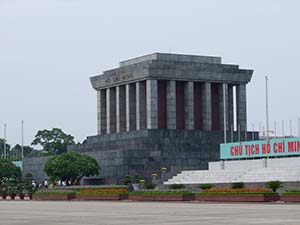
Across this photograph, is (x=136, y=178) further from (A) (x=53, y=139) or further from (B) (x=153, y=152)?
(A) (x=53, y=139)

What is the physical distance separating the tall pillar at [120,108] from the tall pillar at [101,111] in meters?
4.68

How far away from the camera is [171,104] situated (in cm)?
10188

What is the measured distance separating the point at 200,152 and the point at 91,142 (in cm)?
1846

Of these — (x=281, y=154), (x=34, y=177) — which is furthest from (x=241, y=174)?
(x=34, y=177)

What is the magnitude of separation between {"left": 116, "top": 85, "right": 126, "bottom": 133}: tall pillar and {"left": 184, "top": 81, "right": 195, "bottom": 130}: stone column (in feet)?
31.5

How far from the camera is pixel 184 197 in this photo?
5191 cm

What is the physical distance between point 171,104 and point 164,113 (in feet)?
5.48

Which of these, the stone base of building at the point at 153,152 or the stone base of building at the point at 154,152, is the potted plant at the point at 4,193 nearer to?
the stone base of building at the point at 153,152

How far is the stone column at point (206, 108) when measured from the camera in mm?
103875

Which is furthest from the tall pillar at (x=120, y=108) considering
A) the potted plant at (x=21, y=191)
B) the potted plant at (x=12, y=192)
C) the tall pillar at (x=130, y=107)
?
the potted plant at (x=12, y=192)

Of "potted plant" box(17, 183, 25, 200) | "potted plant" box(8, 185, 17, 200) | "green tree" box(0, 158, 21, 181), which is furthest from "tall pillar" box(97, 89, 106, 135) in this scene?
"potted plant" box(8, 185, 17, 200)

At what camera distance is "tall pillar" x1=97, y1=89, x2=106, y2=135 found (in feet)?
370

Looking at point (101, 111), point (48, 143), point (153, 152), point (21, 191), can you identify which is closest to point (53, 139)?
point (48, 143)

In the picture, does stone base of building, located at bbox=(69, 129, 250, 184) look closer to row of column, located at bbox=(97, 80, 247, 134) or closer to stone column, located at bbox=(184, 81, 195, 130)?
row of column, located at bbox=(97, 80, 247, 134)
